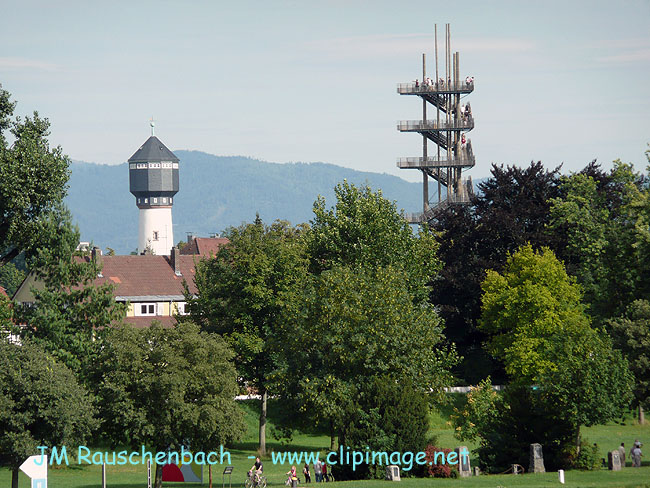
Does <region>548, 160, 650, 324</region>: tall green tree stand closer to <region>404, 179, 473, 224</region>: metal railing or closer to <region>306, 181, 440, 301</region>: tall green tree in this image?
<region>306, 181, 440, 301</region>: tall green tree

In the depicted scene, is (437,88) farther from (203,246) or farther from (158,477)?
(158,477)

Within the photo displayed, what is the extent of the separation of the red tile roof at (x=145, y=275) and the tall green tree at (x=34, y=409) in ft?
219

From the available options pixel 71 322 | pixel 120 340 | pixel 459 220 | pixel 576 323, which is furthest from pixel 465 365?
pixel 120 340

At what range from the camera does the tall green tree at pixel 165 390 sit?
146 feet

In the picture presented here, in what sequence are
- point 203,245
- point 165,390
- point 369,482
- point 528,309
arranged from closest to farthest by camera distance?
point 369,482
point 165,390
point 528,309
point 203,245

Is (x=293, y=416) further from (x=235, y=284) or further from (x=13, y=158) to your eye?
(x=13, y=158)

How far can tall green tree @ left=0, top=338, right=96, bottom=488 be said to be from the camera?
4003 centimetres

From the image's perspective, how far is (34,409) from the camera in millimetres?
40625

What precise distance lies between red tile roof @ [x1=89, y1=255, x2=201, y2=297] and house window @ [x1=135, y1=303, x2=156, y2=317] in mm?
1122

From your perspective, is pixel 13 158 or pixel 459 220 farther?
pixel 459 220

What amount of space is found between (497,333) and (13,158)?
36534 millimetres

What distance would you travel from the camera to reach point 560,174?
3327 inches

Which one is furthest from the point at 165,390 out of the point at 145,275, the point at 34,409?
the point at 145,275

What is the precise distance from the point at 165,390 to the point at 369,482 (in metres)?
9.12
